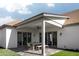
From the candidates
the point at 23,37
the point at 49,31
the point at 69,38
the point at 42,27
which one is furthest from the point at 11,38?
the point at 69,38

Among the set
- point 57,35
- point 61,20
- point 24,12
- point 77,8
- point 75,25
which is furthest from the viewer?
point 24,12

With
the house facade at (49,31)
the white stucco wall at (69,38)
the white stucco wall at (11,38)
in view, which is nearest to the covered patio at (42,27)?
the house facade at (49,31)

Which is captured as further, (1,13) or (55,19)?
(1,13)

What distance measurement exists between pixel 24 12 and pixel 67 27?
7.61 metres

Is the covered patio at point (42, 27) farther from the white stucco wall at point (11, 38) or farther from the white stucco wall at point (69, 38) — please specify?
the white stucco wall at point (69, 38)

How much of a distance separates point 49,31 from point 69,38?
15.6ft

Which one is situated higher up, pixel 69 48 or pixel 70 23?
pixel 70 23

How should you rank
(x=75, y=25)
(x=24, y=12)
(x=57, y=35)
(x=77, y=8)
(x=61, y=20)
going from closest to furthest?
(x=75, y=25) < (x=61, y=20) < (x=57, y=35) < (x=77, y=8) < (x=24, y=12)

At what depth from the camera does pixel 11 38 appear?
71.7ft

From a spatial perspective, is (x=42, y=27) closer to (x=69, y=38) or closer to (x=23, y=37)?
(x=69, y=38)

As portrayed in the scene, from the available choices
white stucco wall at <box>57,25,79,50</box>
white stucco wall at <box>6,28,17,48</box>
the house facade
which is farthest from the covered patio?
white stucco wall at <box>57,25,79,50</box>

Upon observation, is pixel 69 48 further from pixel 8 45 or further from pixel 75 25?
pixel 8 45

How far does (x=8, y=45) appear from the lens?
854 inches

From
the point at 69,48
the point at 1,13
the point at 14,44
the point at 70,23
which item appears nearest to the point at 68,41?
the point at 69,48
